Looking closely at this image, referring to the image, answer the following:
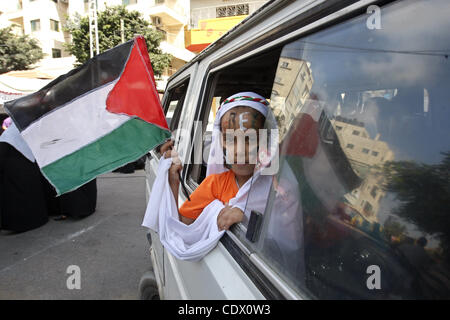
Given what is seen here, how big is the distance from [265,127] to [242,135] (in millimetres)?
131

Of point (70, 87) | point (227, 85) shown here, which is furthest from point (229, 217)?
point (227, 85)

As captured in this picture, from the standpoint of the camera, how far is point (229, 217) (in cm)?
122

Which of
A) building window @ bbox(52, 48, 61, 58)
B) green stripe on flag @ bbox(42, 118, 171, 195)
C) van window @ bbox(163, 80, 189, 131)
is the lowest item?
green stripe on flag @ bbox(42, 118, 171, 195)

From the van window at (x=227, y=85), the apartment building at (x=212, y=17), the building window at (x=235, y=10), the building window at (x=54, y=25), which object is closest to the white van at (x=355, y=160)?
the van window at (x=227, y=85)

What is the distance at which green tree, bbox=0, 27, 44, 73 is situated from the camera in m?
20.9

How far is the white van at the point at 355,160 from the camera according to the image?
2.06ft

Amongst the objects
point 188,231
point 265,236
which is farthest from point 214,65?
point 265,236

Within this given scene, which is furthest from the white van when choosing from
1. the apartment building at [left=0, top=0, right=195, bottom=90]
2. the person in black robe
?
the apartment building at [left=0, top=0, right=195, bottom=90]

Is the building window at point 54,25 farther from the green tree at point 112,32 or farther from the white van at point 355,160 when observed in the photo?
the white van at point 355,160

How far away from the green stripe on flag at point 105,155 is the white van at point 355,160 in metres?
0.97

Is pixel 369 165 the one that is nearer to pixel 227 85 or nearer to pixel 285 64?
pixel 285 64

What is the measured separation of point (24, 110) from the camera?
1.82m

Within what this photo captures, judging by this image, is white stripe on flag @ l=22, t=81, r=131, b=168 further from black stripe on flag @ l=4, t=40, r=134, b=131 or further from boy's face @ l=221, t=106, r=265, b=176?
boy's face @ l=221, t=106, r=265, b=176
